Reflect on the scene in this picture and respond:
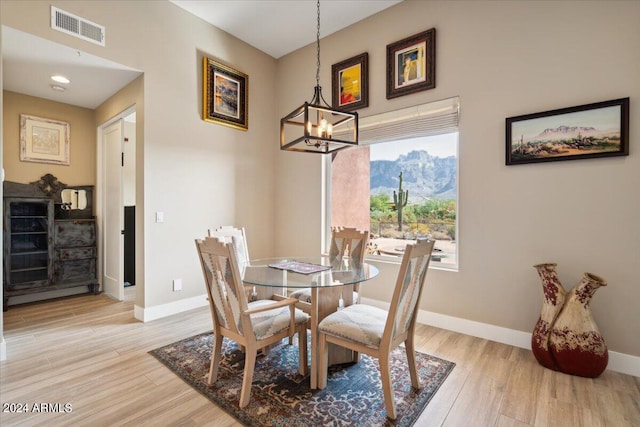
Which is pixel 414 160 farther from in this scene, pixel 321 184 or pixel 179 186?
pixel 179 186

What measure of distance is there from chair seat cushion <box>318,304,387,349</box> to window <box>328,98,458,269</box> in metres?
1.52

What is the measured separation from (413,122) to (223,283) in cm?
260

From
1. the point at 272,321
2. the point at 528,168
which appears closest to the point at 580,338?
the point at 528,168

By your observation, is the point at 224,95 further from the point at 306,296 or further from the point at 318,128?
the point at 306,296

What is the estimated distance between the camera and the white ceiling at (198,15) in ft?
9.55

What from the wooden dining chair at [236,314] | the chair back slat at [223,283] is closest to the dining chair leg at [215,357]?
the wooden dining chair at [236,314]

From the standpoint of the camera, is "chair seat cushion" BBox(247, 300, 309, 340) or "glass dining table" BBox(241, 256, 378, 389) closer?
"chair seat cushion" BBox(247, 300, 309, 340)

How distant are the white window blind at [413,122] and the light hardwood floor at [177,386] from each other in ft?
6.95

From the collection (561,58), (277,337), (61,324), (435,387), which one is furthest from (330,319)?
(61,324)

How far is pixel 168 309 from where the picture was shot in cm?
346

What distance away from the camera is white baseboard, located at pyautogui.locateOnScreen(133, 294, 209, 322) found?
3294 millimetres

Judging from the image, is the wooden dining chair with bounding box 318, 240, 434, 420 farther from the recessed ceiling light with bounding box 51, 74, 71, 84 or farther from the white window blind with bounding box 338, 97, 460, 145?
the recessed ceiling light with bounding box 51, 74, 71, 84

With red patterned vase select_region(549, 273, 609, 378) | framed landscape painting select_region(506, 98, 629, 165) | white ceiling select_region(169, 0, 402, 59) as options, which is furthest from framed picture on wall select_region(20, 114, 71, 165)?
red patterned vase select_region(549, 273, 609, 378)

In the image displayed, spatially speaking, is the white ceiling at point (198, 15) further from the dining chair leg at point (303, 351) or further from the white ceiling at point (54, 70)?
the dining chair leg at point (303, 351)
